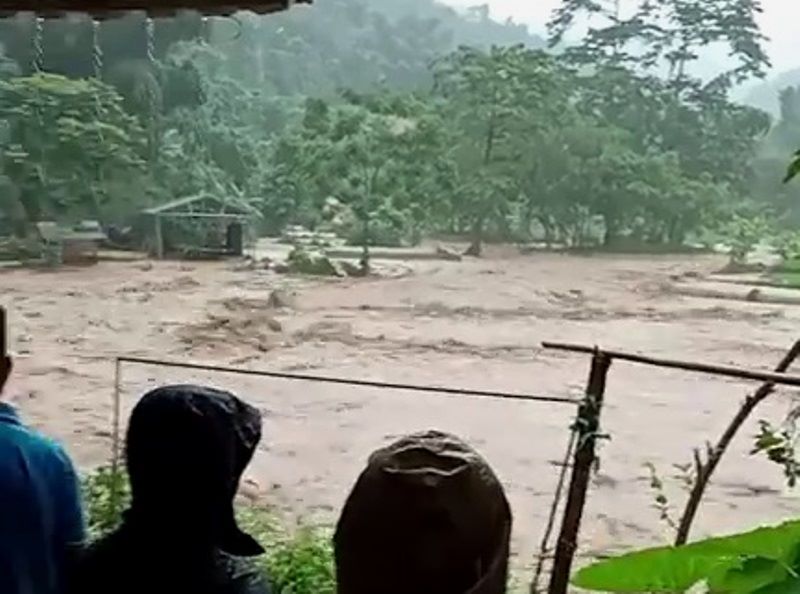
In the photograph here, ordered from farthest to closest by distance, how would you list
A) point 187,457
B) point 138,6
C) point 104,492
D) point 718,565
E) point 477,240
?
point 477,240 < point 104,492 < point 138,6 < point 187,457 < point 718,565

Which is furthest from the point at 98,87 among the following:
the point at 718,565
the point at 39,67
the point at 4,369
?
the point at 718,565

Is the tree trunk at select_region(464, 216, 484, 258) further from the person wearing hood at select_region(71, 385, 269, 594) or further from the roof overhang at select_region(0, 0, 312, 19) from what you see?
the person wearing hood at select_region(71, 385, 269, 594)

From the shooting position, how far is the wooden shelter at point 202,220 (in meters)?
2.69

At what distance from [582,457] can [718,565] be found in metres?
1.39

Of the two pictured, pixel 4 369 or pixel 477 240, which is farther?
pixel 477 240

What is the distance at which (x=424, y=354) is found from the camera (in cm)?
280

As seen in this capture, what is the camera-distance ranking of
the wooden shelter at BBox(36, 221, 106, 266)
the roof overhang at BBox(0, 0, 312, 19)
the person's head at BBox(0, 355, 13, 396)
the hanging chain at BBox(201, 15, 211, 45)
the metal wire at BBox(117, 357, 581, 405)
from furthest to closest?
the wooden shelter at BBox(36, 221, 106, 266)
the hanging chain at BBox(201, 15, 211, 45)
the metal wire at BBox(117, 357, 581, 405)
the roof overhang at BBox(0, 0, 312, 19)
the person's head at BBox(0, 355, 13, 396)

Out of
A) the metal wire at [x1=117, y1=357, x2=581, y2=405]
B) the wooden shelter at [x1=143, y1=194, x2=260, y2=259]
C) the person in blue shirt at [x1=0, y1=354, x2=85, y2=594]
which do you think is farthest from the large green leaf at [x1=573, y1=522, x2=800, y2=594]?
the wooden shelter at [x1=143, y1=194, x2=260, y2=259]

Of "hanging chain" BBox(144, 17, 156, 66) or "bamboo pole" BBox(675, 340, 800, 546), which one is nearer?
"bamboo pole" BBox(675, 340, 800, 546)

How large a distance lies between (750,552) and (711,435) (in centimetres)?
209

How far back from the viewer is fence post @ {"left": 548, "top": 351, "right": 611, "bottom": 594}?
1.67m

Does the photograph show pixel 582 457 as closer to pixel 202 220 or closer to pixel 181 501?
pixel 181 501

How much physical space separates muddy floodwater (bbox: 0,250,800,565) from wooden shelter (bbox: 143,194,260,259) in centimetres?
5

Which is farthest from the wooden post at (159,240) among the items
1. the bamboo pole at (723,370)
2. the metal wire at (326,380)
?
the bamboo pole at (723,370)
